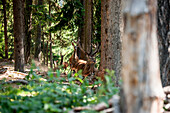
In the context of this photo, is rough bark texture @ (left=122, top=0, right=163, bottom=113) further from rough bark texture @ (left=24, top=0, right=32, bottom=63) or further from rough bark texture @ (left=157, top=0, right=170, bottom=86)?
rough bark texture @ (left=24, top=0, right=32, bottom=63)

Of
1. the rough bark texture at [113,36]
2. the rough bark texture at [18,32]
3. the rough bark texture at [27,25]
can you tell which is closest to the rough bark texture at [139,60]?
the rough bark texture at [113,36]

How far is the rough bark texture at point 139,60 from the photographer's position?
2.18 metres

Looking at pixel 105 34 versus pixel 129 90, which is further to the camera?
pixel 105 34

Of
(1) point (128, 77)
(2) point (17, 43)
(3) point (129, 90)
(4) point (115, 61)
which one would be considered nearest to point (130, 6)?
(1) point (128, 77)

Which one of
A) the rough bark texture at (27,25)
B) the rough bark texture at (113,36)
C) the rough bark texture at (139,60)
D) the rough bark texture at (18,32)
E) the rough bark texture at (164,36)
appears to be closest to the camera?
the rough bark texture at (139,60)

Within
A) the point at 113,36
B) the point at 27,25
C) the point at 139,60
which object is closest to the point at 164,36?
the point at 139,60

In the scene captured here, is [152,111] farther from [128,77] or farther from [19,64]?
[19,64]

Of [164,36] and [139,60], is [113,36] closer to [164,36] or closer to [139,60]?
[164,36]

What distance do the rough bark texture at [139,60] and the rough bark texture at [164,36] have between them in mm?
1669

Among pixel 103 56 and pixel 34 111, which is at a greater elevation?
pixel 103 56

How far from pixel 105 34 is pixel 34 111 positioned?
12.9 feet

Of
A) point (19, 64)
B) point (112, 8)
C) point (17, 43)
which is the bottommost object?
point (19, 64)

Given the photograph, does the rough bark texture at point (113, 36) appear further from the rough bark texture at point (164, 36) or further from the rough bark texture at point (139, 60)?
the rough bark texture at point (139, 60)

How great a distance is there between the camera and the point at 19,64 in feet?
32.3
